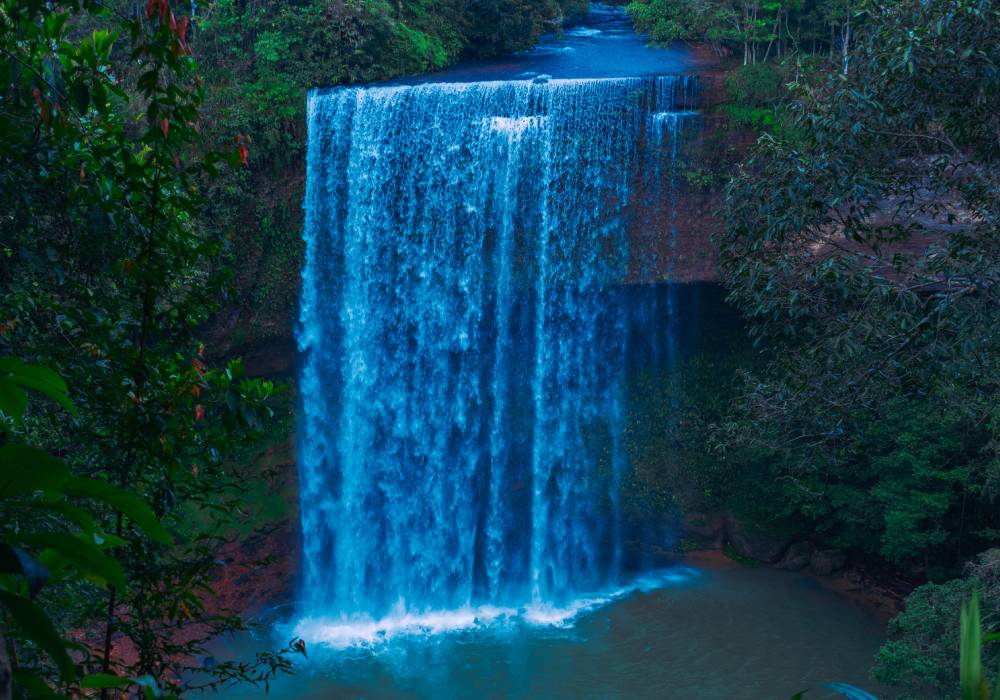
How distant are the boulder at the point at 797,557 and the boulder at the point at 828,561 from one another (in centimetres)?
25

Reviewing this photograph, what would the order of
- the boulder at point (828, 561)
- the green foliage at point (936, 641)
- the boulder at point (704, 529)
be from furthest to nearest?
the boulder at point (704, 529) → the boulder at point (828, 561) → the green foliage at point (936, 641)

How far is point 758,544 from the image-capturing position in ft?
51.6

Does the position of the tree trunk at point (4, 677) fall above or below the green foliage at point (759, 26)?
below

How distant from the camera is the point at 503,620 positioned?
1441cm

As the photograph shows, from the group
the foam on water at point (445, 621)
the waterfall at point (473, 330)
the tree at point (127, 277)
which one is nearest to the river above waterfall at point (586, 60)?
the waterfall at point (473, 330)

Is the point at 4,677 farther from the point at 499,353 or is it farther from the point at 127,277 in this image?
the point at 499,353

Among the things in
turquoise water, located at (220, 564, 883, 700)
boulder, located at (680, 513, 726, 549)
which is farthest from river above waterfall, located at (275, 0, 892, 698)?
boulder, located at (680, 513, 726, 549)

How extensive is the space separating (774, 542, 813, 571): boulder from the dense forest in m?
0.23

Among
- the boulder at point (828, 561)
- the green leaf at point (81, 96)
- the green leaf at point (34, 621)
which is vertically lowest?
the boulder at point (828, 561)

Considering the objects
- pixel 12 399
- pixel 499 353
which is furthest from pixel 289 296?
pixel 12 399

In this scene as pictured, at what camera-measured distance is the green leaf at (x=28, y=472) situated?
1437 mm

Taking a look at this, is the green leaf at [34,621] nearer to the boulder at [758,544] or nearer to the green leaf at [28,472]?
the green leaf at [28,472]

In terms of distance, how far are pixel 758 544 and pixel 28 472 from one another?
1581 cm

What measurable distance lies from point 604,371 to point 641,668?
587 centimetres
